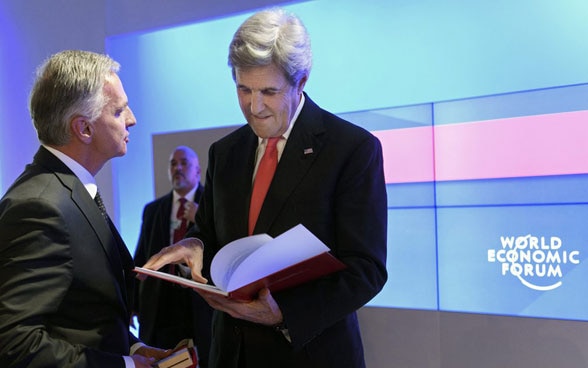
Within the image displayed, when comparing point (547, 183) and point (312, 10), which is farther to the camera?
point (312, 10)

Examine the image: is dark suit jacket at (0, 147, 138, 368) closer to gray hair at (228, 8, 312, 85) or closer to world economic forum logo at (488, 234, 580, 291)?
gray hair at (228, 8, 312, 85)

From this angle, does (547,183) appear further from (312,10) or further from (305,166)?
(312,10)

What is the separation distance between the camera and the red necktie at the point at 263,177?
1780 mm

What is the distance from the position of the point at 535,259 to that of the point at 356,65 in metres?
2.87

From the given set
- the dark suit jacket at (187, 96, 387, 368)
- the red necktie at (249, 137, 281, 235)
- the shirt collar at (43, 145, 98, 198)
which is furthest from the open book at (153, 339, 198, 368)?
the shirt collar at (43, 145, 98, 198)

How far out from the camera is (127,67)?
5945mm

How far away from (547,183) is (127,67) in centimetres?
427

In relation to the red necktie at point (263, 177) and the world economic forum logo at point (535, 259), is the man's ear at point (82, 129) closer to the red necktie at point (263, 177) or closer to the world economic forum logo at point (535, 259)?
the red necktie at point (263, 177)

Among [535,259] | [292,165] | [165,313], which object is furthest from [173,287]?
[292,165]

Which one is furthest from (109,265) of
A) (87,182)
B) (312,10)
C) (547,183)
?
(312,10)

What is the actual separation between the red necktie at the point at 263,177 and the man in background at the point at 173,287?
86.5 inches

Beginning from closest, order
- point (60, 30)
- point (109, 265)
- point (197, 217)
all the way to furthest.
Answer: point (109, 265) → point (197, 217) → point (60, 30)

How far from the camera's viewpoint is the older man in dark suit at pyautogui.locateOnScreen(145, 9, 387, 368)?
164 centimetres

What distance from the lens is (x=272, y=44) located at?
1674 mm
